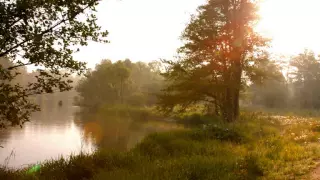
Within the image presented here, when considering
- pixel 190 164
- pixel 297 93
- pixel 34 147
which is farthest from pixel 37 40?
pixel 297 93

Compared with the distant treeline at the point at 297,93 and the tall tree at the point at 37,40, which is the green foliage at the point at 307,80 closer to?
the distant treeline at the point at 297,93

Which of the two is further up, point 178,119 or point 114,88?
point 114,88

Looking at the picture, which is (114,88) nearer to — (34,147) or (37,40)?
(34,147)

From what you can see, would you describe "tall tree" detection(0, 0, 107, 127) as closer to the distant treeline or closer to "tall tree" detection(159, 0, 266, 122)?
"tall tree" detection(159, 0, 266, 122)

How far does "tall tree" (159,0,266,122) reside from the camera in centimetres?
2211

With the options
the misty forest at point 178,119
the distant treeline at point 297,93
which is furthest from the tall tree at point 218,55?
the distant treeline at point 297,93

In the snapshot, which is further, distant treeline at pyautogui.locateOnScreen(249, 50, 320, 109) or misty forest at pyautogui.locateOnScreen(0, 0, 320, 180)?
distant treeline at pyautogui.locateOnScreen(249, 50, 320, 109)

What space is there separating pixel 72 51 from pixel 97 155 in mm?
5395

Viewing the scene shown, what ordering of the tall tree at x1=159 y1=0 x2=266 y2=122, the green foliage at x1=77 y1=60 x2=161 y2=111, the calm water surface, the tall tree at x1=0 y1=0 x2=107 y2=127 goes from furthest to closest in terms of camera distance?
1. the green foliage at x1=77 y1=60 x2=161 y2=111
2. the tall tree at x1=159 y1=0 x2=266 y2=122
3. the calm water surface
4. the tall tree at x1=0 y1=0 x2=107 y2=127

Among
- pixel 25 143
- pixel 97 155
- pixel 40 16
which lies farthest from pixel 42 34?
pixel 25 143

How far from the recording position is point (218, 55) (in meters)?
22.6

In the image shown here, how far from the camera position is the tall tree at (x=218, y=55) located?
22.1m

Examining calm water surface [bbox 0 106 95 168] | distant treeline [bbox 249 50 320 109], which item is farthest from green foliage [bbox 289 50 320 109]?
calm water surface [bbox 0 106 95 168]

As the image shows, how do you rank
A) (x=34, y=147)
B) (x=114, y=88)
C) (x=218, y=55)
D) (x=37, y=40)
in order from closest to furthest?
(x=37, y=40) → (x=34, y=147) → (x=218, y=55) → (x=114, y=88)
